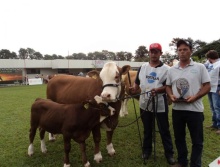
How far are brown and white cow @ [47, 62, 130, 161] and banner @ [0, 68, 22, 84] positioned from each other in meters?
29.3

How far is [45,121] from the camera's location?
Answer: 3.85 meters

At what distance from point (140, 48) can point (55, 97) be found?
224ft

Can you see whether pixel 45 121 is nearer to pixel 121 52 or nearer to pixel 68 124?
pixel 68 124

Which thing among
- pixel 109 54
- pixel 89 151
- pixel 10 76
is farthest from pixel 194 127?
pixel 109 54

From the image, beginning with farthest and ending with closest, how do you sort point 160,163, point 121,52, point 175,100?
point 121,52
point 160,163
point 175,100

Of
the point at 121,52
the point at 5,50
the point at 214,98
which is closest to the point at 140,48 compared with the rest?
the point at 121,52

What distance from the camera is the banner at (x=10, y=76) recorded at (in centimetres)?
3106

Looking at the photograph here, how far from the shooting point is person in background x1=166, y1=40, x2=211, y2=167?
3045mm

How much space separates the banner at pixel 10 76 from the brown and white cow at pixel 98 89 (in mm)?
29278

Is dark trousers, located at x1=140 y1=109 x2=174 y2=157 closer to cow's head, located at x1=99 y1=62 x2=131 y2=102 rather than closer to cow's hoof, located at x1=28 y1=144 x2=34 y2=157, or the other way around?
cow's head, located at x1=99 y1=62 x2=131 y2=102

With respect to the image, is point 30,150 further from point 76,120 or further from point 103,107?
point 103,107

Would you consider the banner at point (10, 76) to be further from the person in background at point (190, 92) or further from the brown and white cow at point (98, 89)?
the person in background at point (190, 92)

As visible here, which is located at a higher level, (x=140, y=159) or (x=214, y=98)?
(x=214, y=98)

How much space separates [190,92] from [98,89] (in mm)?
1782
